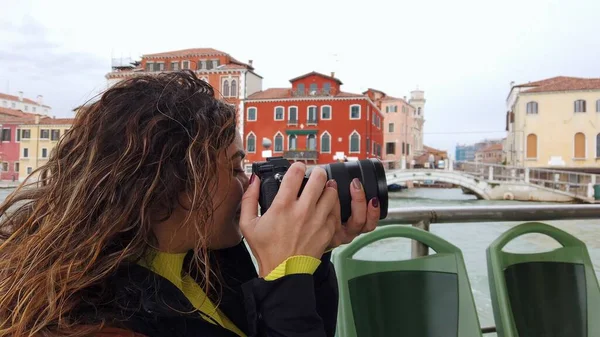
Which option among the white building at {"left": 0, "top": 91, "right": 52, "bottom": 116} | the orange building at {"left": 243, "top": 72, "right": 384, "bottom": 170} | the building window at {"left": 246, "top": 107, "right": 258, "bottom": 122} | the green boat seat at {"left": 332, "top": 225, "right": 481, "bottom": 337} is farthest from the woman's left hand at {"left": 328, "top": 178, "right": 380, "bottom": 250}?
the building window at {"left": 246, "top": 107, "right": 258, "bottom": 122}

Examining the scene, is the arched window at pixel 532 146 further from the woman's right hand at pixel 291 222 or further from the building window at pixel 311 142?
the woman's right hand at pixel 291 222

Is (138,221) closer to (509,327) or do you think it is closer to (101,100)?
(101,100)

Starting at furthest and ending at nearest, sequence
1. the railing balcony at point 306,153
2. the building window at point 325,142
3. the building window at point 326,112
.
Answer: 1. the building window at point 326,112
2. the building window at point 325,142
3. the railing balcony at point 306,153

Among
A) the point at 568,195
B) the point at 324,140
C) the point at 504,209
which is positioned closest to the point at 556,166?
the point at 568,195

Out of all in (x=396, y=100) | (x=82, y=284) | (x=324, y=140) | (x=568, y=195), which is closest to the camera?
(x=82, y=284)

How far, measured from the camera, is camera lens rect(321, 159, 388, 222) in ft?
1.93

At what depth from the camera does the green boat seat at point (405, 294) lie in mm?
907

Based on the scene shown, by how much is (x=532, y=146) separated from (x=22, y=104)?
20268 mm

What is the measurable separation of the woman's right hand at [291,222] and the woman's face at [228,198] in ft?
0.12

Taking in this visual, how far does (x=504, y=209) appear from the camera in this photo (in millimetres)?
1135

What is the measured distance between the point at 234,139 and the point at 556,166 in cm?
2155

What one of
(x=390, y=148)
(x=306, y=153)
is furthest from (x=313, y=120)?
(x=390, y=148)

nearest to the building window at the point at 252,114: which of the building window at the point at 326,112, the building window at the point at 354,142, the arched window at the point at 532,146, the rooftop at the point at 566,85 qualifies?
the building window at the point at 326,112

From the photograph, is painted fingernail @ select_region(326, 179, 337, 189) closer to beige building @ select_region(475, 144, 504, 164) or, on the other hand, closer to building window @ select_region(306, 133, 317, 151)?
building window @ select_region(306, 133, 317, 151)
